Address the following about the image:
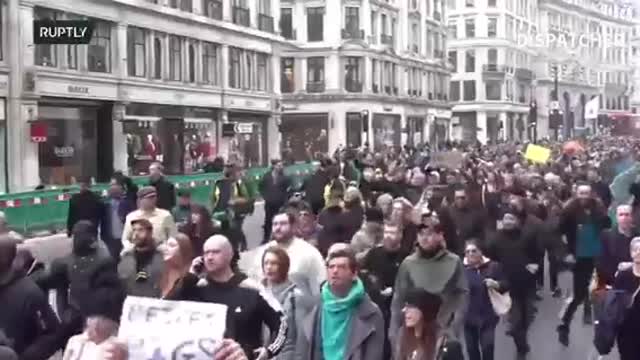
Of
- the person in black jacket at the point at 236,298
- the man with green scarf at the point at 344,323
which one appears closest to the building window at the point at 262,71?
the man with green scarf at the point at 344,323

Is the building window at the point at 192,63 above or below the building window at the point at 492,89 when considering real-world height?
below

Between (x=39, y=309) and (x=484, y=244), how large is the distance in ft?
20.7

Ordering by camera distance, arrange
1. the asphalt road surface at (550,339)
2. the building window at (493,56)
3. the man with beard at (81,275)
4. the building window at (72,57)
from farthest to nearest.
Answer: the building window at (493,56) < the building window at (72,57) < the asphalt road surface at (550,339) < the man with beard at (81,275)

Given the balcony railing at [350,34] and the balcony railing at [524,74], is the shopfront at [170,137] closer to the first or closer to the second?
the balcony railing at [350,34]

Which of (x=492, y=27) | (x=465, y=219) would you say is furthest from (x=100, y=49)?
(x=492, y=27)

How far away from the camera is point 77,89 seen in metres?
32.7

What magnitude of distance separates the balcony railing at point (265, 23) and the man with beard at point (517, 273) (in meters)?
38.1

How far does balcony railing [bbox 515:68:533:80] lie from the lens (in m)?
101

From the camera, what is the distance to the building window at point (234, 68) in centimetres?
4525

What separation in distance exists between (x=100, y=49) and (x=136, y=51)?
2.65 metres

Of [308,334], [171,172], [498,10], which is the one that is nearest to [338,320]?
[308,334]

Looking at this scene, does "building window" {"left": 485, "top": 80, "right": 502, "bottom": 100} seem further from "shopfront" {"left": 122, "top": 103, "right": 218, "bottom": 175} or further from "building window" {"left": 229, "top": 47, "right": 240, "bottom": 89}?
"shopfront" {"left": 122, "top": 103, "right": 218, "bottom": 175}

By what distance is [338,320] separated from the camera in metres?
6.52

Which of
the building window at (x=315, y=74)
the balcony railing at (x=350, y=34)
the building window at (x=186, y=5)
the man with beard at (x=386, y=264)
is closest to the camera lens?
A: the man with beard at (x=386, y=264)
